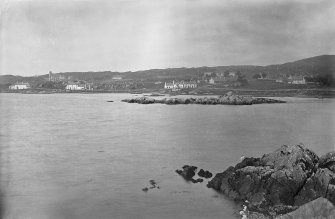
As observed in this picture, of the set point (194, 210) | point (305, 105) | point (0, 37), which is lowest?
point (194, 210)

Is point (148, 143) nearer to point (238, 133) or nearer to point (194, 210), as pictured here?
point (238, 133)

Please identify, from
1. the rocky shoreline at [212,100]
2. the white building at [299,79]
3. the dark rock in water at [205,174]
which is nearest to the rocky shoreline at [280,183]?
the dark rock in water at [205,174]

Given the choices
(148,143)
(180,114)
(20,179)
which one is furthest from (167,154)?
(180,114)

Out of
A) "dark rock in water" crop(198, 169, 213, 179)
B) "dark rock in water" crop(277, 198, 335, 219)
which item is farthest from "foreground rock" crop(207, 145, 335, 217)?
"dark rock in water" crop(277, 198, 335, 219)

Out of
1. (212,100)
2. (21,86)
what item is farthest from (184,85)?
(21,86)

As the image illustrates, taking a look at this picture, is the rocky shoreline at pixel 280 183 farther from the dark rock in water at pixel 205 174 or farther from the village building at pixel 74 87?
→ the village building at pixel 74 87

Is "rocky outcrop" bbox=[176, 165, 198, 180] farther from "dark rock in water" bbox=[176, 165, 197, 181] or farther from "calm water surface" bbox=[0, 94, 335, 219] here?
"calm water surface" bbox=[0, 94, 335, 219]
